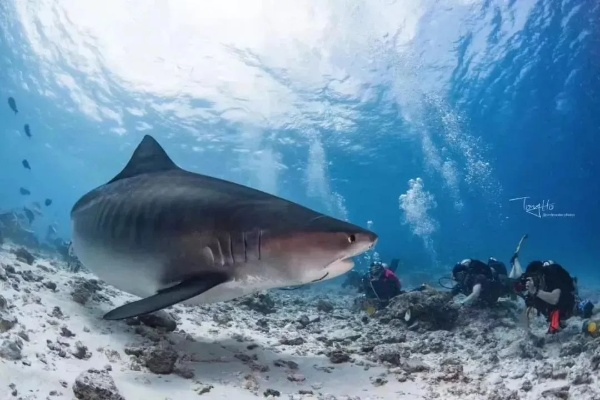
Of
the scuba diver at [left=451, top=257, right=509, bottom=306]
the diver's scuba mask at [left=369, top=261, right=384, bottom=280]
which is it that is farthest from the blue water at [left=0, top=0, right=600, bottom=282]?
the scuba diver at [left=451, top=257, right=509, bottom=306]

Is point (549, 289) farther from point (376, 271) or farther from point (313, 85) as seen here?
point (313, 85)

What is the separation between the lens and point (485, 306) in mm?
7609

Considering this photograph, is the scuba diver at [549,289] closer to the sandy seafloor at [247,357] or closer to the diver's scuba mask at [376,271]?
the sandy seafloor at [247,357]

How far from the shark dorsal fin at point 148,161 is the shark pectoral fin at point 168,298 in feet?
6.78

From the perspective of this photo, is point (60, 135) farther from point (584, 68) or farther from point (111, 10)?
point (584, 68)

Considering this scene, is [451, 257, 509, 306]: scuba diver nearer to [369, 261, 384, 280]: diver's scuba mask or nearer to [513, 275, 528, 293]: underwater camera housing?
[513, 275, 528, 293]: underwater camera housing

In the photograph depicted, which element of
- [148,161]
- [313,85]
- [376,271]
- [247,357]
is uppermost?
[313,85]

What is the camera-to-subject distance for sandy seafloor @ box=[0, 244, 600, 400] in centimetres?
338

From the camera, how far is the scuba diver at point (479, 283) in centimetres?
765

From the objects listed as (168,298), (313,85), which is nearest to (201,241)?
(168,298)

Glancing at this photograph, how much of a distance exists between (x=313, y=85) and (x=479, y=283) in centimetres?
2362

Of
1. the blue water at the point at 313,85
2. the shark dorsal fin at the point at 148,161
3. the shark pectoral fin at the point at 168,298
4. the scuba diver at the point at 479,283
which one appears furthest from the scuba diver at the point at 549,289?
the blue water at the point at 313,85

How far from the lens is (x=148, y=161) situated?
5.13 meters

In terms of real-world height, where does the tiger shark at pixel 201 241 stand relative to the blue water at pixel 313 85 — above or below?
below
